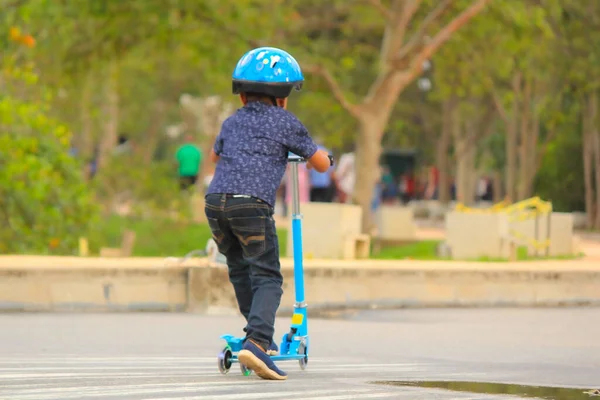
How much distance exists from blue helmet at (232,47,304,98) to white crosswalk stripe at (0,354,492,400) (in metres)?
1.48

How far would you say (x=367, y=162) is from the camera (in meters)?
28.8

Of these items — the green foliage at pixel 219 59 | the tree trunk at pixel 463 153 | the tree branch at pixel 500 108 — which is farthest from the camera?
the tree trunk at pixel 463 153

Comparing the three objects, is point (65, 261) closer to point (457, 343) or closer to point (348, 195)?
point (457, 343)

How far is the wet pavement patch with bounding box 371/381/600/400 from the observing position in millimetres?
7891

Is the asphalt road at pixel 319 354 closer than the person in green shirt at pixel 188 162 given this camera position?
Yes

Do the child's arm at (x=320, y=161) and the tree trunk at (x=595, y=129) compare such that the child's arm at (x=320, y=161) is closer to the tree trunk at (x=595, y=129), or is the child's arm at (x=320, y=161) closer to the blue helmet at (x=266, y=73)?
the blue helmet at (x=266, y=73)

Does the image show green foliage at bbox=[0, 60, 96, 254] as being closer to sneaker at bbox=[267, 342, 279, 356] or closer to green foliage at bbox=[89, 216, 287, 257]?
green foliage at bbox=[89, 216, 287, 257]

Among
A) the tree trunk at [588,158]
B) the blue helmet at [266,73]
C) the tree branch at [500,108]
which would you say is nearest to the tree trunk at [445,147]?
the tree branch at [500,108]

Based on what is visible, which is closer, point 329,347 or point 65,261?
point 329,347

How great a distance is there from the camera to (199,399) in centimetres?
728

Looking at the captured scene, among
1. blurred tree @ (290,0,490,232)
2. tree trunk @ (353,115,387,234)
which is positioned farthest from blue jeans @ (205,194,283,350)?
tree trunk @ (353,115,387,234)

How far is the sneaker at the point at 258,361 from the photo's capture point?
8102 millimetres

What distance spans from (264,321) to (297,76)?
50.8 inches

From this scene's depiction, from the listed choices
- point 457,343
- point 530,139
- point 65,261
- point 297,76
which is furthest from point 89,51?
point 297,76
